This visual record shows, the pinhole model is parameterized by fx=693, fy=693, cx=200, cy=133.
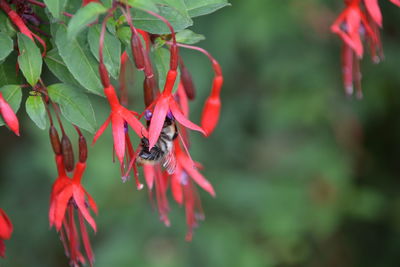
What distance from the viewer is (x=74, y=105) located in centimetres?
89

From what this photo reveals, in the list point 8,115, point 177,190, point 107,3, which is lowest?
point 177,190

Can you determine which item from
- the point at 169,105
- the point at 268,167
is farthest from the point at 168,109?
the point at 268,167

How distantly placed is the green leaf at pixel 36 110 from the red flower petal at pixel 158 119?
0.47ft

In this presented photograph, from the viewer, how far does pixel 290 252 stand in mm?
2422

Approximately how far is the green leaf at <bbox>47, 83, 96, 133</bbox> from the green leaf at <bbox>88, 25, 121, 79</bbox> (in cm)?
6

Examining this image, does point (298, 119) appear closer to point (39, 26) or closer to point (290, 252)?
point (290, 252)

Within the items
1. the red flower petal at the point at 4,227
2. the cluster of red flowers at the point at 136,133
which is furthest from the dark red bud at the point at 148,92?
the red flower petal at the point at 4,227

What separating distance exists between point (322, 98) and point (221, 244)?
66 cm

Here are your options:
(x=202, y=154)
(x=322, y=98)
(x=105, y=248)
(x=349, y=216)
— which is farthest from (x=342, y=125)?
(x=105, y=248)

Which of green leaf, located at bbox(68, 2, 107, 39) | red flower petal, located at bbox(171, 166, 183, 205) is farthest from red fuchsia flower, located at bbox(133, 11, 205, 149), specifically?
red flower petal, located at bbox(171, 166, 183, 205)

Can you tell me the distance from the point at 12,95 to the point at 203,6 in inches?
11.0

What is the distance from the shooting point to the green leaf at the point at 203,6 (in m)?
0.93

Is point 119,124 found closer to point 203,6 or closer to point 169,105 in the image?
point 169,105

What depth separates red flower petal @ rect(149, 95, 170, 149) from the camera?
830mm
